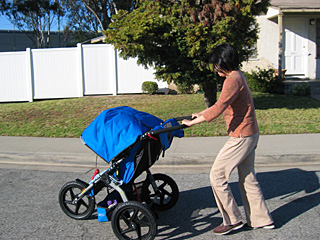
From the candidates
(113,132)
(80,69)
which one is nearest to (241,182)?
(113,132)

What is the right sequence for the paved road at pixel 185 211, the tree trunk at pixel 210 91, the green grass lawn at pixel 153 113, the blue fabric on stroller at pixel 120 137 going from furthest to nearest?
the tree trunk at pixel 210 91
the green grass lawn at pixel 153 113
the paved road at pixel 185 211
the blue fabric on stroller at pixel 120 137

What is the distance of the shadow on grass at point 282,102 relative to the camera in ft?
37.4

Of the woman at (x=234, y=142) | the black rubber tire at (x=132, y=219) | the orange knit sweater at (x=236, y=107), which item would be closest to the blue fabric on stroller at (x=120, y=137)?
the black rubber tire at (x=132, y=219)

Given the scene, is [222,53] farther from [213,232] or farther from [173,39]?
[173,39]

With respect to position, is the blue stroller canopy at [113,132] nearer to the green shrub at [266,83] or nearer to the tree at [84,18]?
the green shrub at [266,83]

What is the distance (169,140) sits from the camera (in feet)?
13.7

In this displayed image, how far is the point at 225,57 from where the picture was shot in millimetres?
3611

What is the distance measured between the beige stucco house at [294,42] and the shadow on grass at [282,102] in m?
3.29

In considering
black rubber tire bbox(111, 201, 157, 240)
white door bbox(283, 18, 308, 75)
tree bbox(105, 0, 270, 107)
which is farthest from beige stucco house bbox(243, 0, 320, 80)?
black rubber tire bbox(111, 201, 157, 240)

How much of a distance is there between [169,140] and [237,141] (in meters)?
0.83

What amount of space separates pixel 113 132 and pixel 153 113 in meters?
6.96

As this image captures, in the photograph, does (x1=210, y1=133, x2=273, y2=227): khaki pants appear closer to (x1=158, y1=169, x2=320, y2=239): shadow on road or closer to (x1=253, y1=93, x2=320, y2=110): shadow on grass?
(x1=158, y1=169, x2=320, y2=239): shadow on road

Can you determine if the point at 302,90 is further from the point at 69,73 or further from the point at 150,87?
the point at 69,73

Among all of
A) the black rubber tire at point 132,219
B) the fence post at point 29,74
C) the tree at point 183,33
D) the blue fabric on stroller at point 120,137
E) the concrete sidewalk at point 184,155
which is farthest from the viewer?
the fence post at point 29,74
